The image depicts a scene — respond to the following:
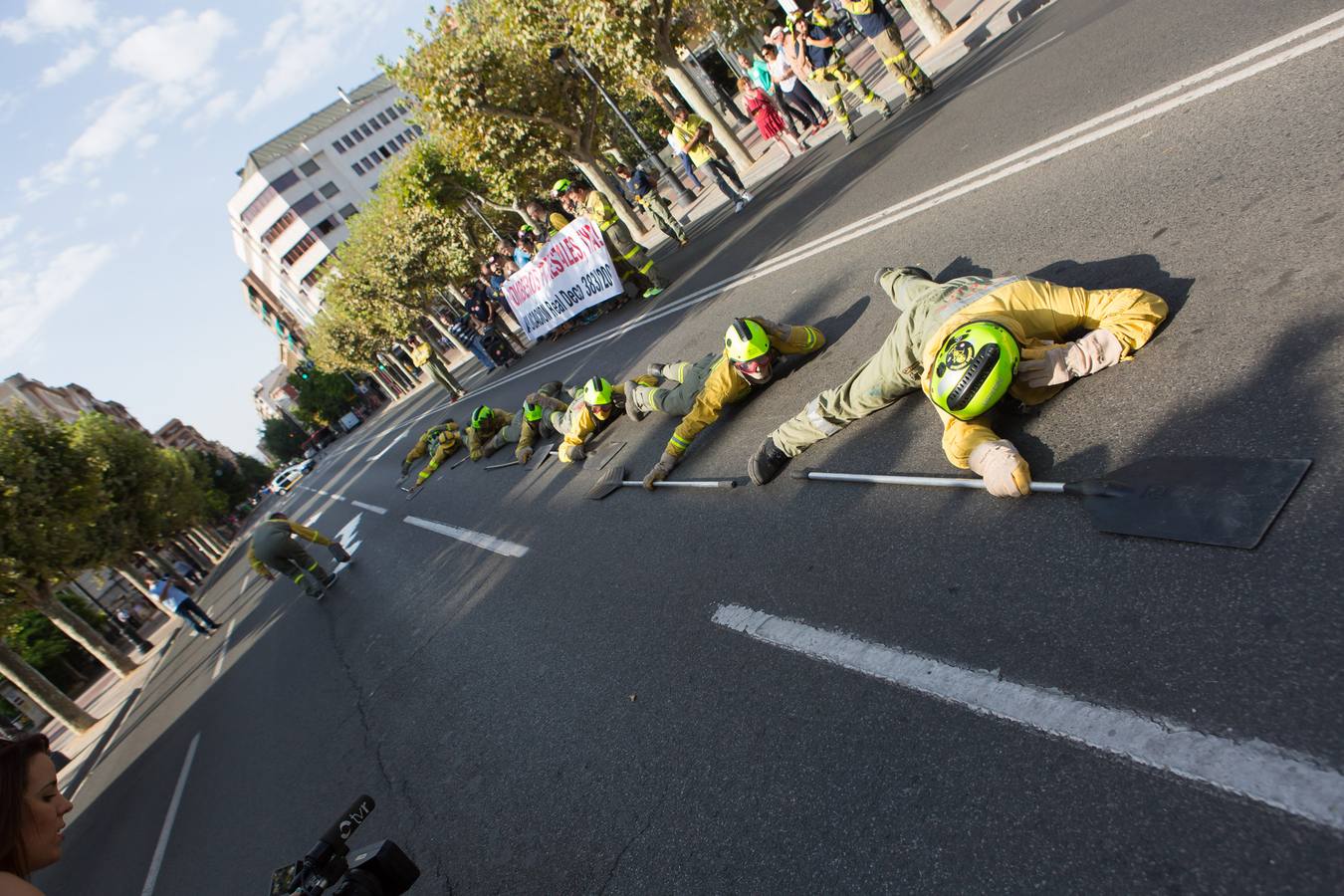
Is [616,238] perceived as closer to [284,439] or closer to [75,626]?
[75,626]

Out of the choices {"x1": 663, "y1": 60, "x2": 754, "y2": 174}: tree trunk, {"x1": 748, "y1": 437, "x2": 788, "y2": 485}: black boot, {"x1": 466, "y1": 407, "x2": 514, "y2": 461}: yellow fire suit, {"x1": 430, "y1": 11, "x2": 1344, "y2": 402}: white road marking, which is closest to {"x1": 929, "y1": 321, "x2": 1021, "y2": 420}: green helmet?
{"x1": 748, "y1": 437, "x2": 788, "y2": 485}: black boot

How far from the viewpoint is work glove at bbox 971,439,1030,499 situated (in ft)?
10.3

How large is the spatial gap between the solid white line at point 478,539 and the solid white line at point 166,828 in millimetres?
3873

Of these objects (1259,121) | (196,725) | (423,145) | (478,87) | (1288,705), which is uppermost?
(423,145)

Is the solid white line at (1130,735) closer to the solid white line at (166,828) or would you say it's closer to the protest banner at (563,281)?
the solid white line at (166,828)

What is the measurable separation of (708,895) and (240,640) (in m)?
12.7

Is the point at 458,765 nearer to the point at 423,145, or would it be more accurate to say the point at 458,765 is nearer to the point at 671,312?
the point at 671,312

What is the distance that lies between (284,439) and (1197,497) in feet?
284

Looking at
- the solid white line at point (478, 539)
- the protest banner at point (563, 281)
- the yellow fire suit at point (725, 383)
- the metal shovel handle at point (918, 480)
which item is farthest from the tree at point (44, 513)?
the metal shovel handle at point (918, 480)

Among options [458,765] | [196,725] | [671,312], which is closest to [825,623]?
[458,765]

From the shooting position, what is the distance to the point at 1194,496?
2641mm

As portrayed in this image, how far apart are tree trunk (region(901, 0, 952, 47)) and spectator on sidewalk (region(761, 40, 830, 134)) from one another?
2.28m

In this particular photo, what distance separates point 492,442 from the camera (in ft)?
36.8

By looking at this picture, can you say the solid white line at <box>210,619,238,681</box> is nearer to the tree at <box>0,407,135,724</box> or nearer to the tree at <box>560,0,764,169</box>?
the tree at <box>0,407,135,724</box>
